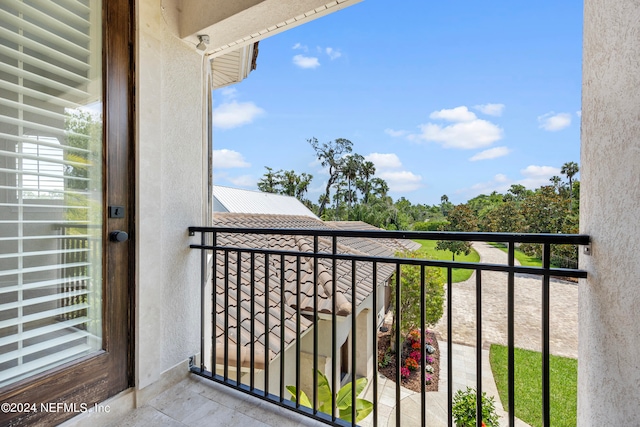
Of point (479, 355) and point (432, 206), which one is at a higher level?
point (432, 206)

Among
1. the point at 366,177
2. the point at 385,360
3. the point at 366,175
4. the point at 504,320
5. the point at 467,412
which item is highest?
the point at 366,175

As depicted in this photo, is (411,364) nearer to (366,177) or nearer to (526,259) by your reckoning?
(526,259)

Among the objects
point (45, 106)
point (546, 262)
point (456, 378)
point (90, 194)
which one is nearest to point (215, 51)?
point (45, 106)

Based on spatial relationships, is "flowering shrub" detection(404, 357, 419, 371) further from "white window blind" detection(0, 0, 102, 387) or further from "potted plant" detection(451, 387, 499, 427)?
"white window blind" detection(0, 0, 102, 387)

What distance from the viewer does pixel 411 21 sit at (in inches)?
696

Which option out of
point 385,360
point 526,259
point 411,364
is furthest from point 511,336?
point 385,360

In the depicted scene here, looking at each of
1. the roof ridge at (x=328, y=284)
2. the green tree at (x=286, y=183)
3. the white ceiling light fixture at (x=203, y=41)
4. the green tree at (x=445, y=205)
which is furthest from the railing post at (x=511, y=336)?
the green tree at (x=286, y=183)

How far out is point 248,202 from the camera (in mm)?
10062

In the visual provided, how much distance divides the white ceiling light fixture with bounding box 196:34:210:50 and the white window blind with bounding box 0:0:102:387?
54 cm

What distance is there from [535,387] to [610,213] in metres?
8.48

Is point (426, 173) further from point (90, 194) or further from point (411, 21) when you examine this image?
point (90, 194)

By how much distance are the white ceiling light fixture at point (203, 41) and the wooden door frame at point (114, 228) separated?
1.24 ft

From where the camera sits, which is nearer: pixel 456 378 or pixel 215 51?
pixel 215 51

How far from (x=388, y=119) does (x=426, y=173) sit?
21.7 feet
